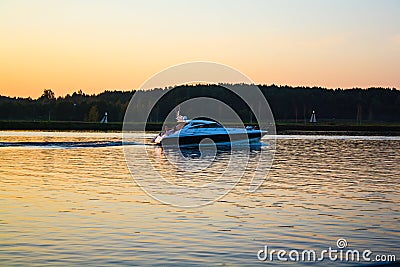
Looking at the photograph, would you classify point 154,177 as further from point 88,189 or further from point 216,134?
point 216,134

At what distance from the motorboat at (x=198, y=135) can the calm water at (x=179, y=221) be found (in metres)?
24.7

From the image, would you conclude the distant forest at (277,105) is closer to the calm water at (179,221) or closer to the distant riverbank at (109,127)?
the distant riverbank at (109,127)

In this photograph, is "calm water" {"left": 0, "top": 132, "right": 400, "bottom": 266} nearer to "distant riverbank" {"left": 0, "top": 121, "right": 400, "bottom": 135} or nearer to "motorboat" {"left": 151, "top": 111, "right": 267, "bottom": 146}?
"motorboat" {"left": 151, "top": 111, "right": 267, "bottom": 146}

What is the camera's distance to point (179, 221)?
16781mm

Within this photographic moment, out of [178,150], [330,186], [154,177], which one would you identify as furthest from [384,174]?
[178,150]

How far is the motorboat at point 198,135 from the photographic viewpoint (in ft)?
174

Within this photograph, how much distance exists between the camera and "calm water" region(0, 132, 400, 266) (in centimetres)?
1324

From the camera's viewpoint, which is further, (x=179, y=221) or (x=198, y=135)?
(x=198, y=135)

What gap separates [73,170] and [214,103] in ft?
401

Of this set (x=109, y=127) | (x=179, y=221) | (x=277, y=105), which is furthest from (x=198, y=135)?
(x=277, y=105)

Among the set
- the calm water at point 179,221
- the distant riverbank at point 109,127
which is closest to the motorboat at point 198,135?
the calm water at point 179,221

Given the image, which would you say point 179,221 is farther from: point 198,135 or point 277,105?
point 277,105

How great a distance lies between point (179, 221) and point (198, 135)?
36208 millimetres

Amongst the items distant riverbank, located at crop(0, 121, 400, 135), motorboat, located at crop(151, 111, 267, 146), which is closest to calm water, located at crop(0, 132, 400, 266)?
motorboat, located at crop(151, 111, 267, 146)
